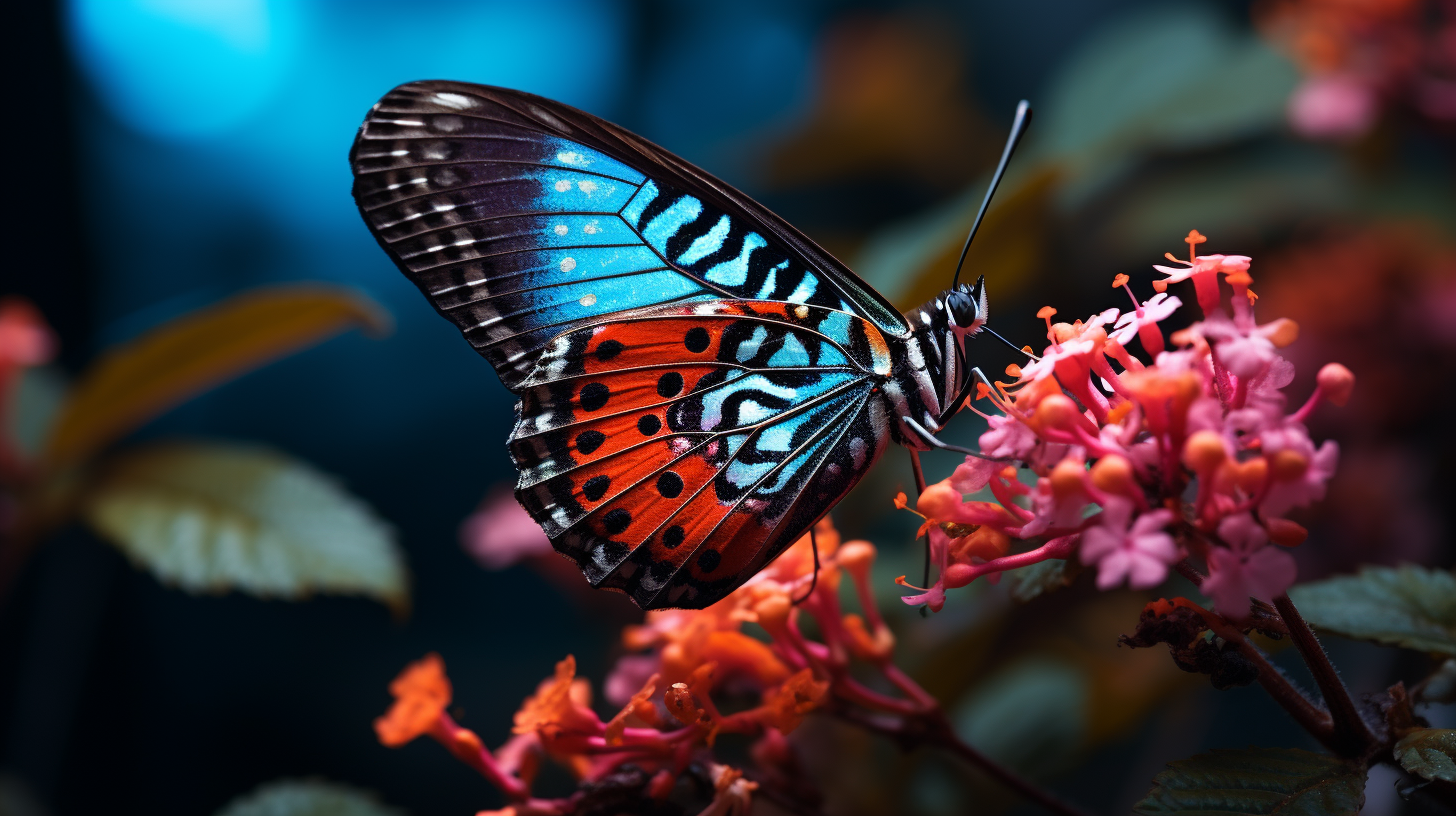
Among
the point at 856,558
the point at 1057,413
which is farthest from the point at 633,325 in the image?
the point at 1057,413

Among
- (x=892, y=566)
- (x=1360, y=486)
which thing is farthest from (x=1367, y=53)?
(x=892, y=566)

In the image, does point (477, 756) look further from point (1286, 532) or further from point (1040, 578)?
point (1286, 532)

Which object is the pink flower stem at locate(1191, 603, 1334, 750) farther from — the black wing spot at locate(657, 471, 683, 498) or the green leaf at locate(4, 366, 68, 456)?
the green leaf at locate(4, 366, 68, 456)

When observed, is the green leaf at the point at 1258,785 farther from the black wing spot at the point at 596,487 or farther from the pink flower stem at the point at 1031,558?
the black wing spot at the point at 596,487

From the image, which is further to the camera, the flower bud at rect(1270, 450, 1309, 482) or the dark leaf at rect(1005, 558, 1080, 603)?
the dark leaf at rect(1005, 558, 1080, 603)

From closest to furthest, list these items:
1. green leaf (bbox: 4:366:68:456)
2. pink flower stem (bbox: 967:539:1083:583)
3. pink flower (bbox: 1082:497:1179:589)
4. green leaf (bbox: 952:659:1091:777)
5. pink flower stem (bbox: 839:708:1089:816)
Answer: pink flower (bbox: 1082:497:1179:589) → pink flower stem (bbox: 967:539:1083:583) → pink flower stem (bbox: 839:708:1089:816) → green leaf (bbox: 952:659:1091:777) → green leaf (bbox: 4:366:68:456)

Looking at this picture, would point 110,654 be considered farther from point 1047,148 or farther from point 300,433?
point 1047,148

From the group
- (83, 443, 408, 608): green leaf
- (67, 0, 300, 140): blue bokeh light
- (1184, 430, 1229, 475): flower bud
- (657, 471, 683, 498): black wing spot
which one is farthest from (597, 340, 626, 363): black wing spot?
(67, 0, 300, 140): blue bokeh light
